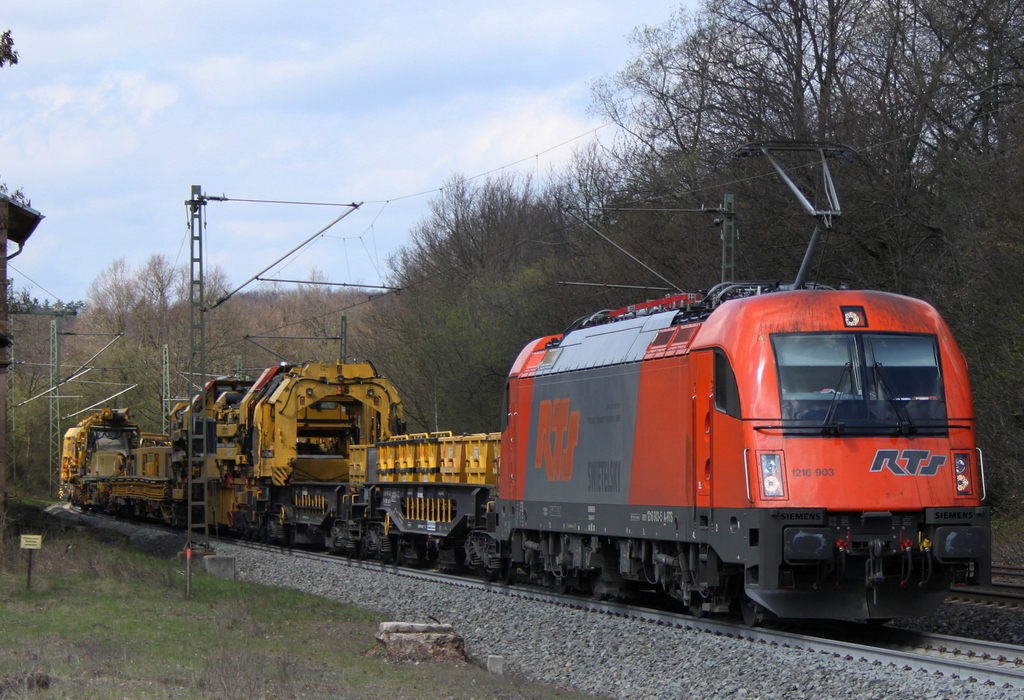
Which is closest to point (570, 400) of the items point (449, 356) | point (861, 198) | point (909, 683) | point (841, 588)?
point (841, 588)

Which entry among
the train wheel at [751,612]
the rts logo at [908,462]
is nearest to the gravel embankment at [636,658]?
the train wheel at [751,612]

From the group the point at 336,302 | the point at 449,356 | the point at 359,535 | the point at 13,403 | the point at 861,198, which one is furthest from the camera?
the point at 336,302

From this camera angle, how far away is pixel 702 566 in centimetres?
1188

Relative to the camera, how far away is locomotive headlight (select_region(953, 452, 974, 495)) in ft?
35.7

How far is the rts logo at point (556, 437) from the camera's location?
1471 centimetres

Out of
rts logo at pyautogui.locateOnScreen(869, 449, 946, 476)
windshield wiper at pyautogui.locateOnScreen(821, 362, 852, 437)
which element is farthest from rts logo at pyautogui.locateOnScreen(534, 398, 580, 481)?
rts logo at pyautogui.locateOnScreen(869, 449, 946, 476)

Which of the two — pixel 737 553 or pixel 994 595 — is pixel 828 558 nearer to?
pixel 737 553

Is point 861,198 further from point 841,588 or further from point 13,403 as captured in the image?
point 13,403

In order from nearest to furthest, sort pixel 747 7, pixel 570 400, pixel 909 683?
pixel 909 683 < pixel 570 400 < pixel 747 7

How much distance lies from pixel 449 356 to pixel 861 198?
55.0 feet

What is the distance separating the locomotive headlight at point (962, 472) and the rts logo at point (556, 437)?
192 inches

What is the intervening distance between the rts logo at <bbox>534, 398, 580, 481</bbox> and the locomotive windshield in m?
4.08

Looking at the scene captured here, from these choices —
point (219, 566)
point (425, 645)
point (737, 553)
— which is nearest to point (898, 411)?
point (737, 553)

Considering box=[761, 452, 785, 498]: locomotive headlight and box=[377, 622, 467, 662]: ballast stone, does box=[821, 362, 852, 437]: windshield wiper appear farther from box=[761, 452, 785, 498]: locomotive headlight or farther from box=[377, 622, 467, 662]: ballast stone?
box=[377, 622, 467, 662]: ballast stone
